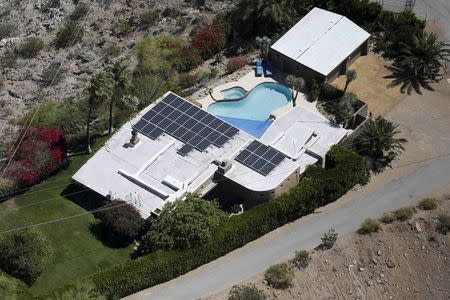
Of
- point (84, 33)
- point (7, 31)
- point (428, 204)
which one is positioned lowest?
point (428, 204)

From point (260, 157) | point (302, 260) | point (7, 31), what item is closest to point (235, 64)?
point (260, 157)

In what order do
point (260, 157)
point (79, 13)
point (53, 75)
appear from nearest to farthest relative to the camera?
point (260, 157)
point (53, 75)
point (79, 13)

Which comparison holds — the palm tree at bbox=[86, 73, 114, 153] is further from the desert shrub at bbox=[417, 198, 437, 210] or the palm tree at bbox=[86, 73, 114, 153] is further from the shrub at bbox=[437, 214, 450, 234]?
the shrub at bbox=[437, 214, 450, 234]

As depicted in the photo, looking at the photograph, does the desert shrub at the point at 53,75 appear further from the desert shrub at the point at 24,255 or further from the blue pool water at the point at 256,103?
the desert shrub at the point at 24,255

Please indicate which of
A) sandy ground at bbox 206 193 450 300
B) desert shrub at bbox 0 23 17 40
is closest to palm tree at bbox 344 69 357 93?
sandy ground at bbox 206 193 450 300

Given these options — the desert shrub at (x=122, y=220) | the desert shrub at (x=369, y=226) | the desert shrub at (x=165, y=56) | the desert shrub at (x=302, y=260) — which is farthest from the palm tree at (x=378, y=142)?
the desert shrub at (x=122, y=220)

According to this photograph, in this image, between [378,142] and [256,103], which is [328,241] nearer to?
[378,142]

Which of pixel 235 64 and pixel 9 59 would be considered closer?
pixel 235 64
